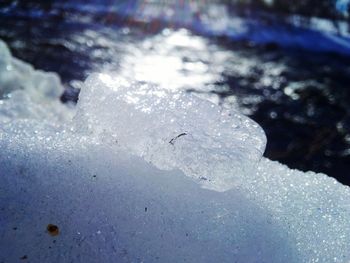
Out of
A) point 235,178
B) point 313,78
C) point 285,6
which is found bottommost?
point 285,6

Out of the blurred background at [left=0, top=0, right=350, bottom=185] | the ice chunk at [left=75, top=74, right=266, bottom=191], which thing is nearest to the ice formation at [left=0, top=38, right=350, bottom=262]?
the ice chunk at [left=75, top=74, right=266, bottom=191]

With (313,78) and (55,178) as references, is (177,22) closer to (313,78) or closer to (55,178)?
(313,78)

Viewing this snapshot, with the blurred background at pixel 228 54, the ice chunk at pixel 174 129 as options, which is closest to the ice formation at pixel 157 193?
the ice chunk at pixel 174 129

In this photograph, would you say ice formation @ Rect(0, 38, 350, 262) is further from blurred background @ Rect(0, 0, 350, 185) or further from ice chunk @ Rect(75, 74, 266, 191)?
blurred background @ Rect(0, 0, 350, 185)

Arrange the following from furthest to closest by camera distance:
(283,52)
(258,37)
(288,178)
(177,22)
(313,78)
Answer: (177,22), (258,37), (283,52), (313,78), (288,178)

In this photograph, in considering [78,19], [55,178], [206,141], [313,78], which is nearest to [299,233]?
[206,141]

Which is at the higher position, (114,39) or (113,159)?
(113,159)
